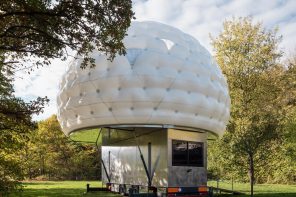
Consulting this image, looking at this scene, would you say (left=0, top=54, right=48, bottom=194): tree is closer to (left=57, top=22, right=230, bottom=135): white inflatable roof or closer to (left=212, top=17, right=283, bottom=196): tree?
(left=57, top=22, right=230, bottom=135): white inflatable roof

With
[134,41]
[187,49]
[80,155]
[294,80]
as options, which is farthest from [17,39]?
[80,155]

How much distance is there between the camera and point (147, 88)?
54.7 feet

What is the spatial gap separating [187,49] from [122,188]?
913cm

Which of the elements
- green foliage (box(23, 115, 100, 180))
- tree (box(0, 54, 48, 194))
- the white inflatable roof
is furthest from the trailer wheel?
green foliage (box(23, 115, 100, 180))

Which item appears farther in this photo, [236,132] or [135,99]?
[236,132]

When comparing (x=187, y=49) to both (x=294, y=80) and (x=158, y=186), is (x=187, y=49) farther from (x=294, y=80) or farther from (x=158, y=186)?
(x=294, y=80)

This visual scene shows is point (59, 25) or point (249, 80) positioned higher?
point (249, 80)

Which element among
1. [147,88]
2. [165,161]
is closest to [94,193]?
[165,161]

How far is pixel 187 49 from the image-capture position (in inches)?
737

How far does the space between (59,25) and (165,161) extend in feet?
36.1

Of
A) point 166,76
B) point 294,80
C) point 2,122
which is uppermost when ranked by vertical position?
point 294,80

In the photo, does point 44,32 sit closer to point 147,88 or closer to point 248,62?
point 147,88

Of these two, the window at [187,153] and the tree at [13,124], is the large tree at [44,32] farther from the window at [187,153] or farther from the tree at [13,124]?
the window at [187,153]

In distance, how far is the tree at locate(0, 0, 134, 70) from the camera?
8.62 m
